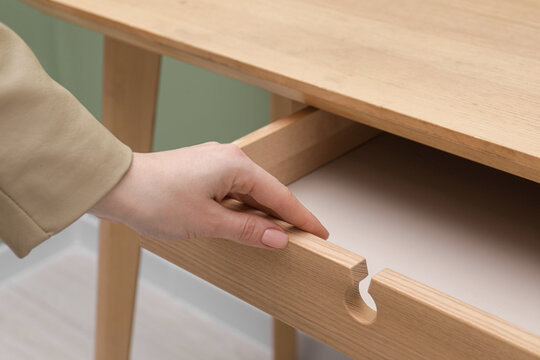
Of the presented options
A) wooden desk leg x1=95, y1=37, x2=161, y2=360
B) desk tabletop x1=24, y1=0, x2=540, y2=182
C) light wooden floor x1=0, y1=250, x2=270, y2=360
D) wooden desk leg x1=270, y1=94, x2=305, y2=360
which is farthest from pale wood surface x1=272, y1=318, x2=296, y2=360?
desk tabletop x1=24, y1=0, x2=540, y2=182

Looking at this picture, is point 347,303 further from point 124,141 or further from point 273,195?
point 124,141

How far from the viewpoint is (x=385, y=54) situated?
1.91 feet

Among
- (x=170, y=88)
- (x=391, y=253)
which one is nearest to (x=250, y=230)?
(x=391, y=253)

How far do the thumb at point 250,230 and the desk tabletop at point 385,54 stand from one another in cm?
11

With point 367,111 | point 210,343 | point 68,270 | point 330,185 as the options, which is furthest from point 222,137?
point 367,111

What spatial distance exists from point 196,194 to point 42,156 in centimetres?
11

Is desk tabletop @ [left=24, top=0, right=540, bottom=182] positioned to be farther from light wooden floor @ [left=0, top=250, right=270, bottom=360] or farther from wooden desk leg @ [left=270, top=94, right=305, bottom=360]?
light wooden floor @ [left=0, top=250, right=270, bottom=360]

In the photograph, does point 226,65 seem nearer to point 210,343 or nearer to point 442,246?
point 442,246

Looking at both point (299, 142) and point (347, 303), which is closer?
point (347, 303)

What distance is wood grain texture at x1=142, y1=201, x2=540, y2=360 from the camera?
387mm

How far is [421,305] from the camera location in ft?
1.32

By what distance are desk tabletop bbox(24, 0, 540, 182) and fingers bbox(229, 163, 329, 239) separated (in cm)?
8

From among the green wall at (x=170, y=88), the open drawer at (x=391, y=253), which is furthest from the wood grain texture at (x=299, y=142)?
the green wall at (x=170, y=88)

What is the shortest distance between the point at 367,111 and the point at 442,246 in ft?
0.49
